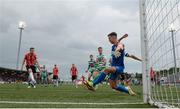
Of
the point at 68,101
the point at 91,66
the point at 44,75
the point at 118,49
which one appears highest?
the point at 44,75

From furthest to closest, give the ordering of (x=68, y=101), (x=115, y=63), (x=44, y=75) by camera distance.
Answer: (x=44, y=75)
(x=115, y=63)
(x=68, y=101)

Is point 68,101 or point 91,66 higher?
point 91,66

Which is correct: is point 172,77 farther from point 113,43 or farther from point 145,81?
point 113,43

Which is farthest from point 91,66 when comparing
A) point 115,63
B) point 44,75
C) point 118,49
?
point 44,75

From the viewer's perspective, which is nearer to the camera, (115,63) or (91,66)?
(115,63)

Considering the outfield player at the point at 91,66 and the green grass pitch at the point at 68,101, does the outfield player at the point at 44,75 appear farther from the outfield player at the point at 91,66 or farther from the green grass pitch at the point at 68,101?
the green grass pitch at the point at 68,101

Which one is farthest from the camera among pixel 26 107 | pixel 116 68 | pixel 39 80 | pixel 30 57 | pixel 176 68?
pixel 39 80

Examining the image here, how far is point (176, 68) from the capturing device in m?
6.59

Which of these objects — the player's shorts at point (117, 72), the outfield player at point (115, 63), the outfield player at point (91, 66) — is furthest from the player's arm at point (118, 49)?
the outfield player at point (91, 66)

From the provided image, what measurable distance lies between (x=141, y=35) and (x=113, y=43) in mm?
1354

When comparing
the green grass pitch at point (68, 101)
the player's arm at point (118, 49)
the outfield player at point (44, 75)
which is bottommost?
the green grass pitch at point (68, 101)

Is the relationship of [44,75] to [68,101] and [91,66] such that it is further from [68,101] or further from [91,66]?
[68,101]

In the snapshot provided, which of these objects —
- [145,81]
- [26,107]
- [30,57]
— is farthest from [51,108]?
[30,57]

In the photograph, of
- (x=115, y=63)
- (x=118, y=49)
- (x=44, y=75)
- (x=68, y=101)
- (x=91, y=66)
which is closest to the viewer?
(x=68, y=101)
